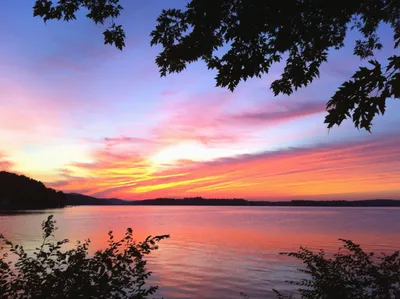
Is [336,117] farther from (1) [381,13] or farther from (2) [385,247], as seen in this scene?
(2) [385,247]

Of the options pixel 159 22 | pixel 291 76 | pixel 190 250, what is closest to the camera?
pixel 291 76

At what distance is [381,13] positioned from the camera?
665 cm

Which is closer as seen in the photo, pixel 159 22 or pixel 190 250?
pixel 159 22

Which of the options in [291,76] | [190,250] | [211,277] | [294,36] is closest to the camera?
[294,36]

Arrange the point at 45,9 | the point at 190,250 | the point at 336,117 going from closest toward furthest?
the point at 336,117, the point at 45,9, the point at 190,250

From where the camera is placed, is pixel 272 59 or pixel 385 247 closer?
pixel 272 59

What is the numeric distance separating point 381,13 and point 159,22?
493 centimetres

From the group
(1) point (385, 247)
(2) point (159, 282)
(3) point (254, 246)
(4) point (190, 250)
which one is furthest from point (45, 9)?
(1) point (385, 247)

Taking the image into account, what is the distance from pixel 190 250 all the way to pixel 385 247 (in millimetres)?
29690

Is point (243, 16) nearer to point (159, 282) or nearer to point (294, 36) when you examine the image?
point (294, 36)

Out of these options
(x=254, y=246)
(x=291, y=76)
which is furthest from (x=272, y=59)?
(x=254, y=246)

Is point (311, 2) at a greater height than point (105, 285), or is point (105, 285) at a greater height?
point (311, 2)

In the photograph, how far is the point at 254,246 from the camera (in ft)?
158

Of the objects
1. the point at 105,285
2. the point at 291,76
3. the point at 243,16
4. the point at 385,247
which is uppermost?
the point at 243,16
